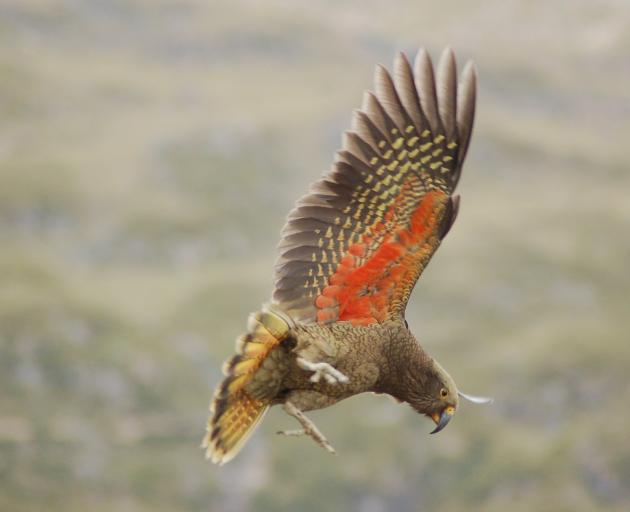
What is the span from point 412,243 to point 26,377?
174 m

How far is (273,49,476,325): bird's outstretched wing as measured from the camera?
38.0 ft

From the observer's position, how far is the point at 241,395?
1153 centimetres

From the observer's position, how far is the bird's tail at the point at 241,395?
35.8 ft

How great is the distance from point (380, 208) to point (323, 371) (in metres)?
2.06

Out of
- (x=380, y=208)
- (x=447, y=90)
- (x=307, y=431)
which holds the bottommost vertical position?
(x=307, y=431)

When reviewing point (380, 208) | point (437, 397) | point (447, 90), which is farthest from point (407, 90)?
point (437, 397)

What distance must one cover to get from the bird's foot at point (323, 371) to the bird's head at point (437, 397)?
3.80 ft

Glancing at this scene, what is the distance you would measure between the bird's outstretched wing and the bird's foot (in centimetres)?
95

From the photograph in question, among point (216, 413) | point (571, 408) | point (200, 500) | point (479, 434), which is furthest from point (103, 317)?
point (216, 413)

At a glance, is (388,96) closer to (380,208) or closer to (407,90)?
(407,90)

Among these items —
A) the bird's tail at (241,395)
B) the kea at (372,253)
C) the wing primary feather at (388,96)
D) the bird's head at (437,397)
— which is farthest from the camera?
the bird's head at (437,397)

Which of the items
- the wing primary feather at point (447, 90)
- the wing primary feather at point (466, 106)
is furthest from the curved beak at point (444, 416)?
the wing primary feather at point (447, 90)

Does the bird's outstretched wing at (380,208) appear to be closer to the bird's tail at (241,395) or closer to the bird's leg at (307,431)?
the bird's tail at (241,395)

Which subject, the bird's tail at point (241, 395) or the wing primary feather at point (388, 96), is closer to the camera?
the bird's tail at point (241, 395)
